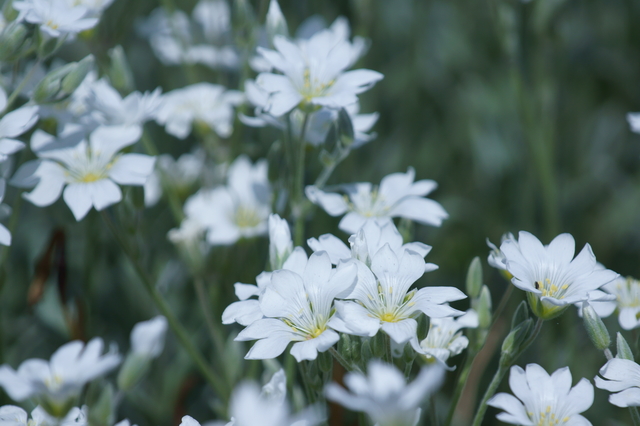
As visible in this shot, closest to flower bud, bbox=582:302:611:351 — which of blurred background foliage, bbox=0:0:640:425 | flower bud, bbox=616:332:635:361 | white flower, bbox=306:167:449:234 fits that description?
flower bud, bbox=616:332:635:361

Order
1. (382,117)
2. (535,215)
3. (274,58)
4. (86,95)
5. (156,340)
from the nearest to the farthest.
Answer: (156,340) → (274,58) → (86,95) → (535,215) → (382,117)

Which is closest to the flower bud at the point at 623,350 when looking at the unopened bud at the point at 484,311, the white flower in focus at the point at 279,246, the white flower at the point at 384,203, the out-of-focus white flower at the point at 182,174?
the unopened bud at the point at 484,311

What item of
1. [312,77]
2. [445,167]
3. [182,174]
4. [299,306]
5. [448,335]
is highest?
[312,77]

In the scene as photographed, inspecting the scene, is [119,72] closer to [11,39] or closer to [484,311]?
[11,39]

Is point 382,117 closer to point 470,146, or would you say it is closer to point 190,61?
point 470,146

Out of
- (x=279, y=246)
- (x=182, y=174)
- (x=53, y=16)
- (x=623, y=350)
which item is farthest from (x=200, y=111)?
(x=623, y=350)

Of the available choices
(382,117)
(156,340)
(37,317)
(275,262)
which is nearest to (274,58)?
(275,262)

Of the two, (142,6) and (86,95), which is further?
(142,6)
